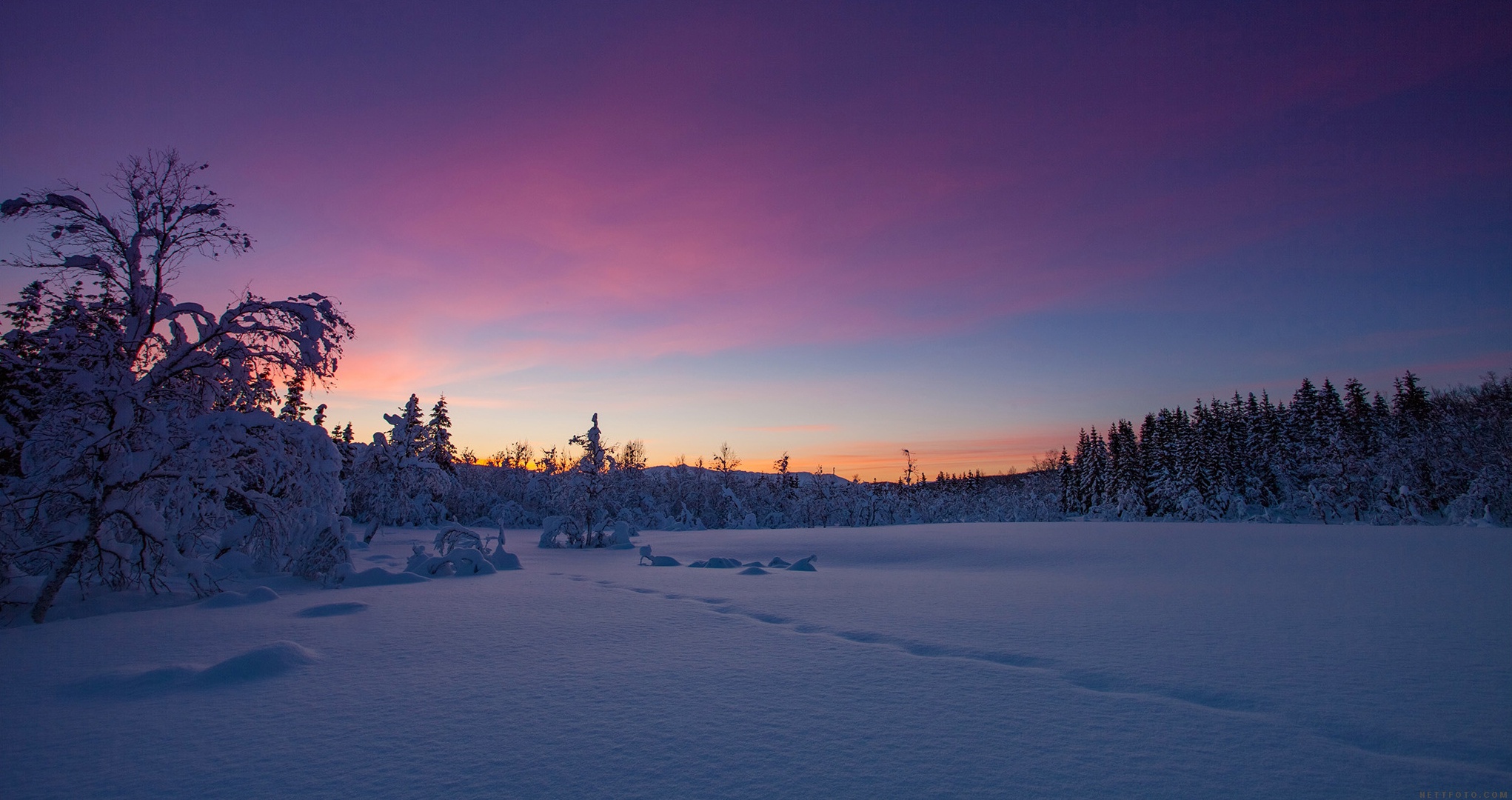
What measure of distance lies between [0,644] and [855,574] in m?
14.1

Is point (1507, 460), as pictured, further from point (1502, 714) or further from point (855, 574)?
point (1502, 714)

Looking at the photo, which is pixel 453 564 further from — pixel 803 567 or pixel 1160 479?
pixel 1160 479

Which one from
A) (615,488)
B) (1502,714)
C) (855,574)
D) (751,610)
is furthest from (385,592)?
(615,488)

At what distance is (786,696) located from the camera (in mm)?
4836

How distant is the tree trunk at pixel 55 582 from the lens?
888 centimetres

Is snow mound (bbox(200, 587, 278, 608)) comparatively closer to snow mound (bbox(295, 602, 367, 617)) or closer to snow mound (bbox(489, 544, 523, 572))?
snow mound (bbox(295, 602, 367, 617))

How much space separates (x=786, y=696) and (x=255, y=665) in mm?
5015

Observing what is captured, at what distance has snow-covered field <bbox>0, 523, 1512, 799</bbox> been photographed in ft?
11.1

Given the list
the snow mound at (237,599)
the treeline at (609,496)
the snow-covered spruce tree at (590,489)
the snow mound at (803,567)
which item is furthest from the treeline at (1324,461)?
the snow mound at (237,599)

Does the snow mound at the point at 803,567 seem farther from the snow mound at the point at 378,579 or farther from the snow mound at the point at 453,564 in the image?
the snow mound at the point at 378,579

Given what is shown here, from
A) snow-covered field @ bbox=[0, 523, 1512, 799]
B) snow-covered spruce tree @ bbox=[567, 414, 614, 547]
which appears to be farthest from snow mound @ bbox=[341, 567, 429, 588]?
snow-covered spruce tree @ bbox=[567, 414, 614, 547]

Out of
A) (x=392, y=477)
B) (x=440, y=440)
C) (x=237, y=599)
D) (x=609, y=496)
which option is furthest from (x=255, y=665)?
(x=440, y=440)

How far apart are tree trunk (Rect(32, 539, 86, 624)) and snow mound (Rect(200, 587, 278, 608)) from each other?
174 centimetres

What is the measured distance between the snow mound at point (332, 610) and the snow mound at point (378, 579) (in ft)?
13.2
